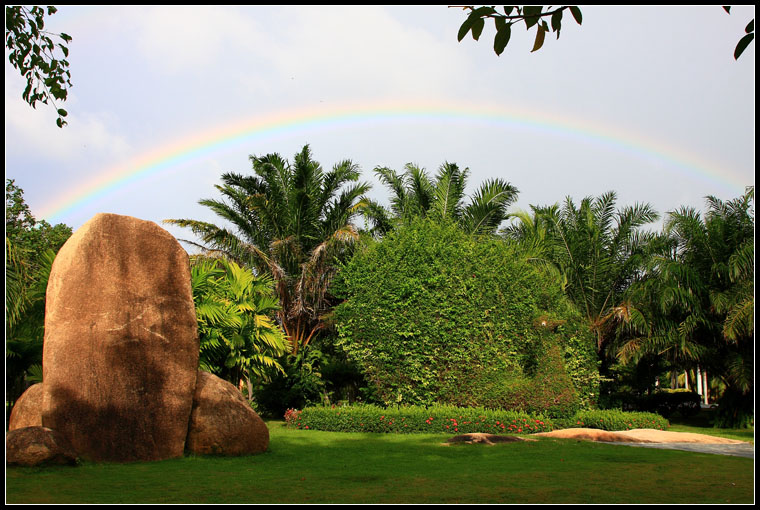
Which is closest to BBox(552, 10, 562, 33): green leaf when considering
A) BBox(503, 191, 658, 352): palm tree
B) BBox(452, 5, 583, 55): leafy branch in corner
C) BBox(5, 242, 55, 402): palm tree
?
BBox(452, 5, 583, 55): leafy branch in corner

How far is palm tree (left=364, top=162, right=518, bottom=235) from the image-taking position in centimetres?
2420

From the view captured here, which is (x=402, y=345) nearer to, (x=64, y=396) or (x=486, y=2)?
(x=64, y=396)

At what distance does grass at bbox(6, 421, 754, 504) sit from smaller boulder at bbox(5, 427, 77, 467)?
0.14 metres

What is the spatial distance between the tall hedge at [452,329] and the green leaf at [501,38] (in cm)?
1291

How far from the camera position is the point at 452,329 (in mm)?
16609

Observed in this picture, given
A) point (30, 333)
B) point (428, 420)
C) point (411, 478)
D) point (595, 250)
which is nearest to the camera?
point (411, 478)

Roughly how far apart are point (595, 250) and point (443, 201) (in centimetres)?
579

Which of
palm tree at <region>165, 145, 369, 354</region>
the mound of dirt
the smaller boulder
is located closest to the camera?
the smaller boulder

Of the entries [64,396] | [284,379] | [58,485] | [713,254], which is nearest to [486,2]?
[58,485]

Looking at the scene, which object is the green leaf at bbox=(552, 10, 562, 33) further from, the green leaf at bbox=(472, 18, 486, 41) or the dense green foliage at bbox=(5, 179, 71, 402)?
the dense green foliage at bbox=(5, 179, 71, 402)

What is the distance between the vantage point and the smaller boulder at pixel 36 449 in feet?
27.5

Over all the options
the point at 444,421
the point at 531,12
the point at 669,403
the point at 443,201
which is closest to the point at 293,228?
the point at 443,201

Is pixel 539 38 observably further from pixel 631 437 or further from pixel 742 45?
pixel 631 437

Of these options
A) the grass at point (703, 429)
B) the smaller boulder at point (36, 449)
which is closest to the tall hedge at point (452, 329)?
the grass at point (703, 429)
